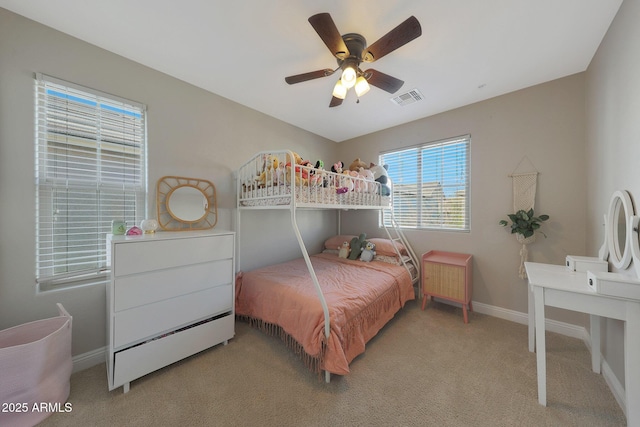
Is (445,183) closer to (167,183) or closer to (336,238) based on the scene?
(336,238)

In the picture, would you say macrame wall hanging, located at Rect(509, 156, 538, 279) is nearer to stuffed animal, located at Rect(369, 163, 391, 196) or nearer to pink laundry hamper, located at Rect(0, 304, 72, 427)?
stuffed animal, located at Rect(369, 163, 391, 196)

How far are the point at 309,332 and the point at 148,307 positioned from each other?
1197mm

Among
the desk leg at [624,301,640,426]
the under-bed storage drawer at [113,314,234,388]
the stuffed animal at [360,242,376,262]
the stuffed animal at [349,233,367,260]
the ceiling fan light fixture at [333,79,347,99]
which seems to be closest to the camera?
the desk leg at [624,301,640,426]

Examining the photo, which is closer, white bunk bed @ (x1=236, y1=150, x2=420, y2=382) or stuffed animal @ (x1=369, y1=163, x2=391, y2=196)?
white bunk bed @ (x1=236, y1=150, x2=420, y2=382)

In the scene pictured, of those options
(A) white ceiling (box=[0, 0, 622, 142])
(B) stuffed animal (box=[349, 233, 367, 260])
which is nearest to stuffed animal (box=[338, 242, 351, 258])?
(B) stuffed animal (box=[349, 233, 367, 260])

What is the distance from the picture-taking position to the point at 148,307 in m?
1.58

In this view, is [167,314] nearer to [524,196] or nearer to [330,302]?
[330,302]

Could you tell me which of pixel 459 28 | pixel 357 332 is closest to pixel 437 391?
pixel 357 332

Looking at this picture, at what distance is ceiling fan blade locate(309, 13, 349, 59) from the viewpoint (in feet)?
3.99

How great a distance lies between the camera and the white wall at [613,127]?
51.2 inches

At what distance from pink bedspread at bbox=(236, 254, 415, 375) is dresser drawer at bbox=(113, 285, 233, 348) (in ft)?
1.11

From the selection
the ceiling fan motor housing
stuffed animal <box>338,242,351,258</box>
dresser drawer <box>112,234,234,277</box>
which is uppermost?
the ceiling fan motor housing

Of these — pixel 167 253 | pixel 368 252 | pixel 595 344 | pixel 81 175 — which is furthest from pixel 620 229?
pixel 81 175

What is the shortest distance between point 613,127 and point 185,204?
362 centimetres
